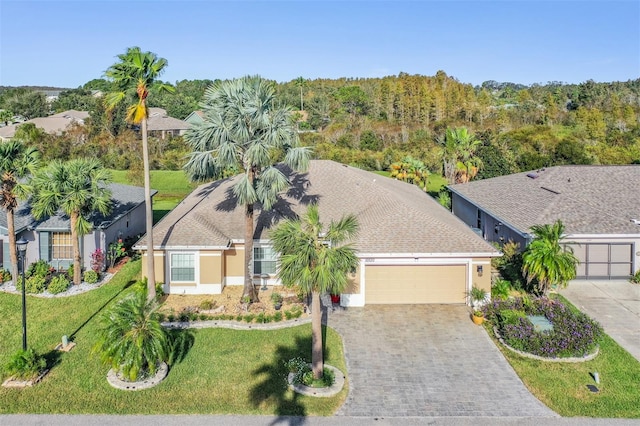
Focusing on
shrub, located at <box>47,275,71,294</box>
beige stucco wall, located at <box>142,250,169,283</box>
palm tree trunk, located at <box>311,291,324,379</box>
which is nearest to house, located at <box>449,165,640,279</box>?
palm tree trunk, located at <box>311,291,324,379</box>

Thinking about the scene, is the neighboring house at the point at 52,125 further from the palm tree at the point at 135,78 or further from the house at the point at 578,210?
the house at the point at 578,210

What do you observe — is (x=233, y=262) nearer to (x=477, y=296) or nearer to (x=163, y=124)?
(x=477, y=296)

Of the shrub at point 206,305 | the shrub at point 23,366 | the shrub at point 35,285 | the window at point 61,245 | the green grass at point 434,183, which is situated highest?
the green grass at point 434,183

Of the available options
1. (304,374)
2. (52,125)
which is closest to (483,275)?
(304,374)

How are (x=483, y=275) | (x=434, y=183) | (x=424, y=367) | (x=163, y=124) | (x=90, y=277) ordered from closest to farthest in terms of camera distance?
(x=424, y=367)
(x=483, y=275)
(x=90, y=277)
(x=434, y=183)
(x=163, y=124)

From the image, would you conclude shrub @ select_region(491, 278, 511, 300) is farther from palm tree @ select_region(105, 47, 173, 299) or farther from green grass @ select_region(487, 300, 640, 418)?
palm tree @ select_region(105, 47, 173, 299)

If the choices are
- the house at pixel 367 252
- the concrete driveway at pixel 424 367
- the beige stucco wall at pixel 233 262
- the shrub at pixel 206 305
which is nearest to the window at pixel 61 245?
the house at pixel 367 252

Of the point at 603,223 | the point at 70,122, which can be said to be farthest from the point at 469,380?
the point at 70,122

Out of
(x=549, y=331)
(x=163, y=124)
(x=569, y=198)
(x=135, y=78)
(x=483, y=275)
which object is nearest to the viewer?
(x=549, y=331)
